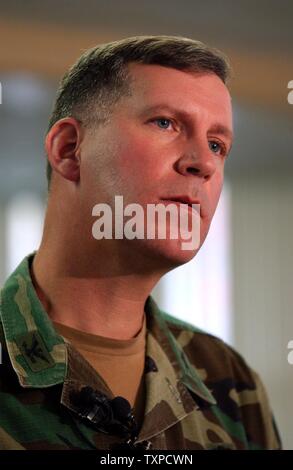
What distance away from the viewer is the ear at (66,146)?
0.64 metres

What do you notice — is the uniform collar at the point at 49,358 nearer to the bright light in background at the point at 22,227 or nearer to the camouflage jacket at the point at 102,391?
the camouflage jacket at the point at 102,391

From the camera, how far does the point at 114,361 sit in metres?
0.67

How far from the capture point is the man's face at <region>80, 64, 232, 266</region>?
62 centimetres

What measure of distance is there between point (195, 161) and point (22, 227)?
0.28m

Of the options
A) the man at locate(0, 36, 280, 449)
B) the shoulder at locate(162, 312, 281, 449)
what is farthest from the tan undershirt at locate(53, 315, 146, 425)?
the shoulder at locate(162, 312, 281, 449)

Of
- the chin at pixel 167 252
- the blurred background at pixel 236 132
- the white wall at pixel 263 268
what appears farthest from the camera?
the white wall at pixel 263 268

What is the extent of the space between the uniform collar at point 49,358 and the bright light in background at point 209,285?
24 cm

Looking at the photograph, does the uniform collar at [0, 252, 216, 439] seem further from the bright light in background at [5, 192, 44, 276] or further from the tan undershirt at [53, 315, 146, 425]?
the bright light in background at [5, 192, 44, 276]

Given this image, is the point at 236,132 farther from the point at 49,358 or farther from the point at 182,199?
the point at 49,358

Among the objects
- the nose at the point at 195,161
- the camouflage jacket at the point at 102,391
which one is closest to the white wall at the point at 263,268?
the camouflage jacket at the point at 102,391

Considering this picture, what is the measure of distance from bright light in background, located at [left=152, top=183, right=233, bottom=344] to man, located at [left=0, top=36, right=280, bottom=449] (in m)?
0.23

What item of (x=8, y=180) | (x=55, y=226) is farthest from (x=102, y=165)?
(x=8, y=180)
